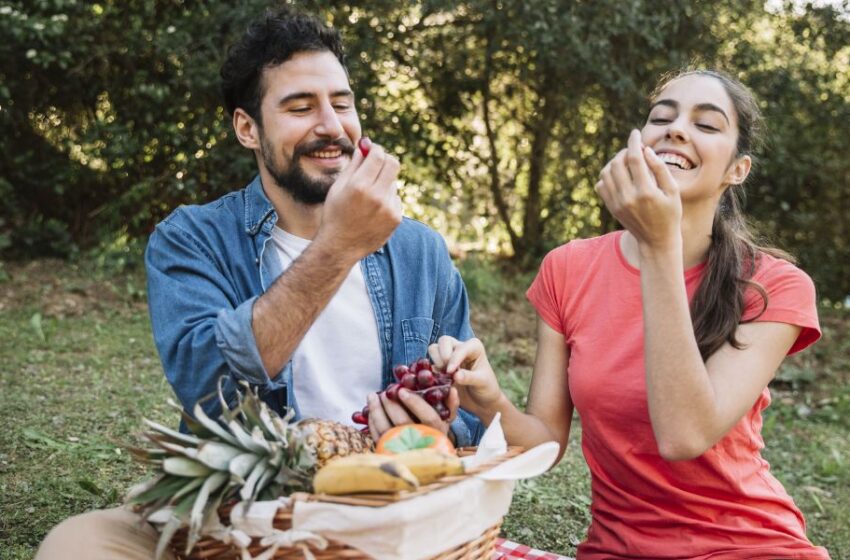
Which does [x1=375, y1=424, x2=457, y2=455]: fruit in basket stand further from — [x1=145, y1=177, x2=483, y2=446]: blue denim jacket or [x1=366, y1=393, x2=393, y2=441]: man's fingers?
[x1=145, y1=177, x2=483, y2=446]: blue denim jacket

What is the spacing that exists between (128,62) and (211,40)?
0.85m

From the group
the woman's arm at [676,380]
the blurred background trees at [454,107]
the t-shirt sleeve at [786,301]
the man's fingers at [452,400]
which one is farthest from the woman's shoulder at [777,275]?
the blurred background trees at [454,107]

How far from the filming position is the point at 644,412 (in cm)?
246

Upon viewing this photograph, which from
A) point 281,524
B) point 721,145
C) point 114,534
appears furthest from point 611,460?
point 114,534

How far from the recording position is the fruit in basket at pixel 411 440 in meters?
2.05

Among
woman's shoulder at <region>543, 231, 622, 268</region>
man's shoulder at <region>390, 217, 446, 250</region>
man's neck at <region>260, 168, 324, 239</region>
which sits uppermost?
man's neck at <region>260, 168, 324, 239</region>

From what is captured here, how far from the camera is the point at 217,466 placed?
5.88 feet

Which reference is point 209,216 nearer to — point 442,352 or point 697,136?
point 442,352

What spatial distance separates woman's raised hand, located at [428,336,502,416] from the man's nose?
82cm

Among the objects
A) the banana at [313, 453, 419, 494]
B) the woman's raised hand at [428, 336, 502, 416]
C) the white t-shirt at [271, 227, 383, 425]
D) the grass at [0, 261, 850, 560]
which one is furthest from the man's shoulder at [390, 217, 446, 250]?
the banana at [313, 453, 419, 494]

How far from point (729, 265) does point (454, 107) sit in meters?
6.81

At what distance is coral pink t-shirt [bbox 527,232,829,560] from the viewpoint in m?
2.39

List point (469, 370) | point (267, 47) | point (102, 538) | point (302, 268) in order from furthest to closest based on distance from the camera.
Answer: point (267, 47) → point (469, 370) → point (302, 268) → point (102, 538)

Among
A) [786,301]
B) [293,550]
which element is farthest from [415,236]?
[293,550]
